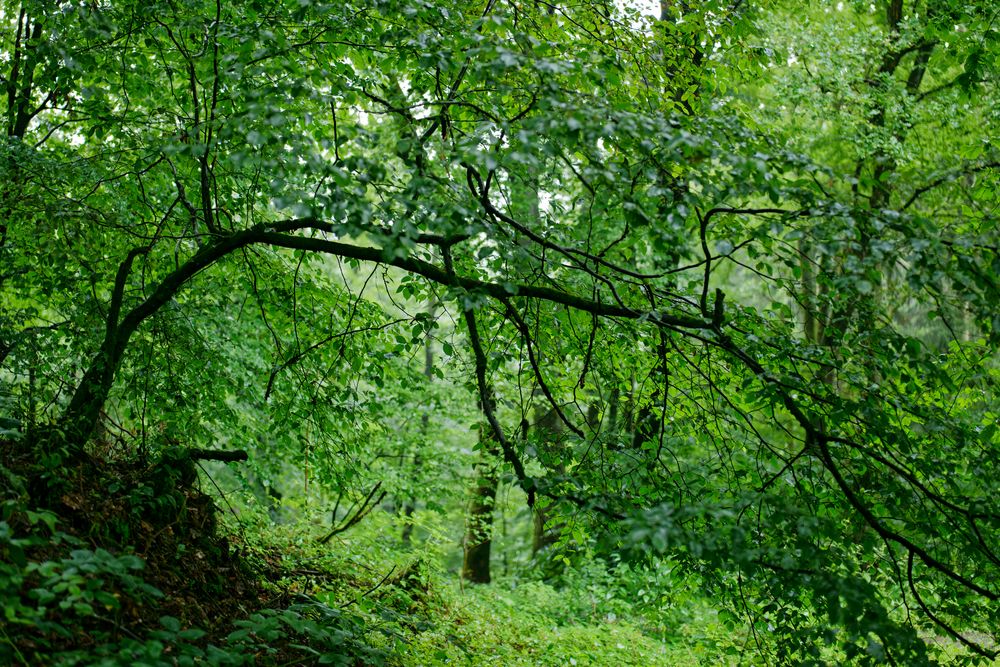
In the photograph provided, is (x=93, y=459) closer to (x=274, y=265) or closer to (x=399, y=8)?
(x=274, y=265)

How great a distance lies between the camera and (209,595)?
4715mm

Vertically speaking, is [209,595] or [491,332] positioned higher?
[491,332]

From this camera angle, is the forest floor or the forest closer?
the forest floor

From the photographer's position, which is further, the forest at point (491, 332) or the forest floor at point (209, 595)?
the forest at point (491, 332)

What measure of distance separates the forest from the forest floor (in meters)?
0.03

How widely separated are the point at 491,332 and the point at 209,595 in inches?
99.6

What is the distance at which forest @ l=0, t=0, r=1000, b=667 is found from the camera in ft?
10.9

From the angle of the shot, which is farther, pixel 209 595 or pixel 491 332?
pixel 491 332

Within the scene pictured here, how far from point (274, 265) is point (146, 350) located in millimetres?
1258

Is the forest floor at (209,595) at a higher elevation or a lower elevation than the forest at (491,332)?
lower

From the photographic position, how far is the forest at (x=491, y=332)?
3320 millimetres

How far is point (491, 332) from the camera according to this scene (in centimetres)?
561

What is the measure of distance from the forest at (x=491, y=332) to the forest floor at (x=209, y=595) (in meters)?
0.03

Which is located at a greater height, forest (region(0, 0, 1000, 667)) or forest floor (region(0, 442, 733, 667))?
forest (region(0, 0, 1000, 667))
